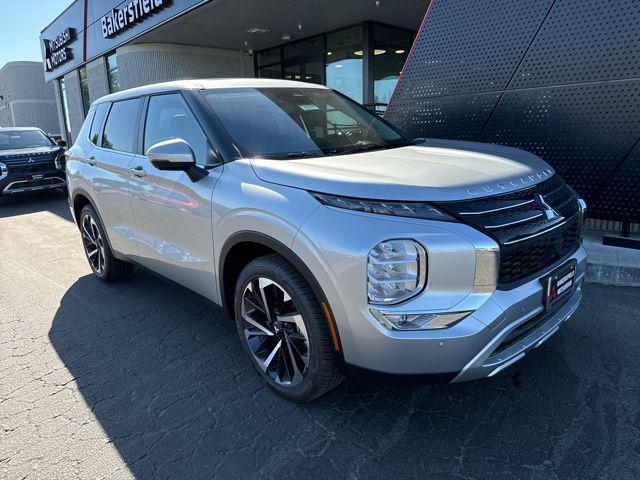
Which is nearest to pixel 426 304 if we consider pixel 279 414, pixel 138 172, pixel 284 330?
pixel 284 330

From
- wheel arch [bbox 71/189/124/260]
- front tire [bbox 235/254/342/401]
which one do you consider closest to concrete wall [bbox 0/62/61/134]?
wheel arch [bbox 71/189/124/260]

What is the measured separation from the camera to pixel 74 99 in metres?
21.9

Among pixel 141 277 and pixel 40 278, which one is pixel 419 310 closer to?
pixel 141 277

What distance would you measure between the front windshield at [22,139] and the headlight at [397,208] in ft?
36.0

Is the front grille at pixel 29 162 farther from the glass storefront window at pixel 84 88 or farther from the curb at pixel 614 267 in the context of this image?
the glass storefront window at pixel 84 88

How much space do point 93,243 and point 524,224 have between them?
417 cm

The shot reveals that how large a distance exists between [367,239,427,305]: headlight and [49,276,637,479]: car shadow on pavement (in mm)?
815

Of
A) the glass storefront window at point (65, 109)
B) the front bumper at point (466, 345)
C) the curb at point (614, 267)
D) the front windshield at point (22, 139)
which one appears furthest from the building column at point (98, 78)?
the front bumper at point (466, 345)

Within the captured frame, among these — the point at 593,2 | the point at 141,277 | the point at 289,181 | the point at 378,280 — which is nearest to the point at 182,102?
the point at 289,181

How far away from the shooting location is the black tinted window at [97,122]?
445 cm

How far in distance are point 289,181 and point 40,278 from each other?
3954 millimetres

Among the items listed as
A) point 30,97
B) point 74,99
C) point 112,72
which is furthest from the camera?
point 30,97

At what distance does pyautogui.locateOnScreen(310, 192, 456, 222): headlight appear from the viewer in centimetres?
202

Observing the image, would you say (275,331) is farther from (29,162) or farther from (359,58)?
(359,58)
